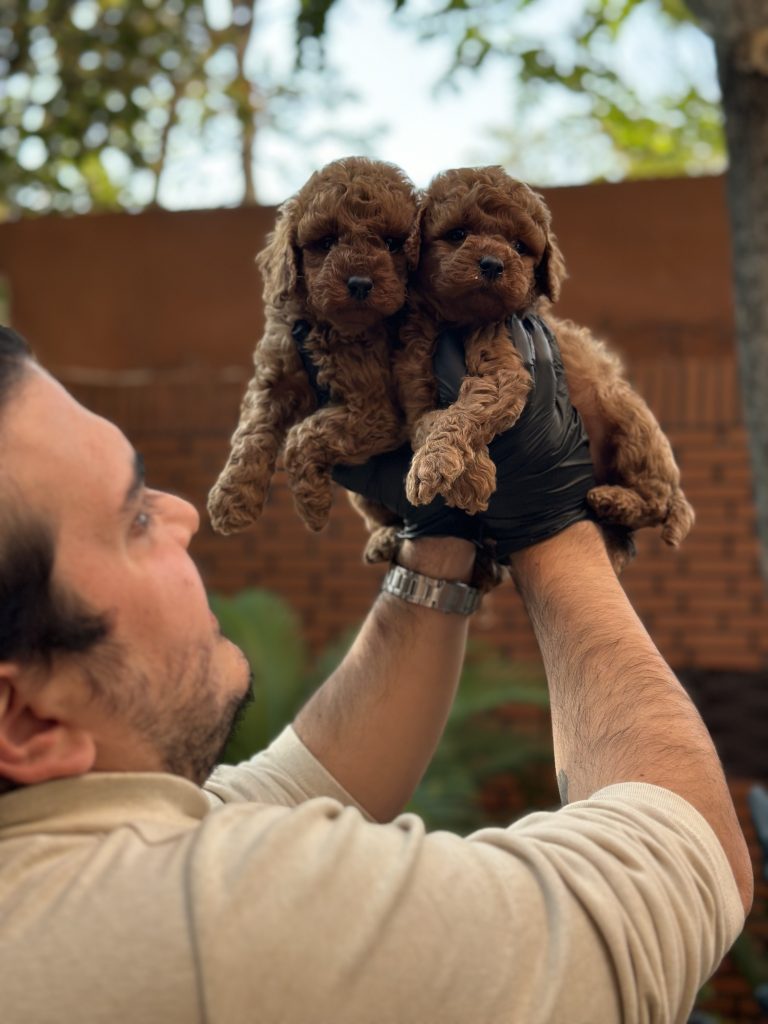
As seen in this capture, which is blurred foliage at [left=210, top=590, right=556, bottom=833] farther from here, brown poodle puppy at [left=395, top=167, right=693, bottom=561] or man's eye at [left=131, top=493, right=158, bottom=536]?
man's eye at [left=131, top=493, right=158, bottom=536]

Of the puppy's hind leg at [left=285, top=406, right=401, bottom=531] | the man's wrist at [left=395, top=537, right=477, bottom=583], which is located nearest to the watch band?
the man's wrist at [left=395, top=537, right=477, bottom=583]

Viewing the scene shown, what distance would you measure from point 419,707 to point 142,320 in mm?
6631

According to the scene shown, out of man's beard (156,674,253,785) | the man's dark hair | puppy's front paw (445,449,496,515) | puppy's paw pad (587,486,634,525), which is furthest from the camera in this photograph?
puppy's paw pad (587,486,634,525)

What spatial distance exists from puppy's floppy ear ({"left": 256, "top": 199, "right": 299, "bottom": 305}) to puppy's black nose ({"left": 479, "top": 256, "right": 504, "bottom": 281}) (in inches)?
10.9

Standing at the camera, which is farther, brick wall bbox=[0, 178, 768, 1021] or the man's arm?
brick wall bbox=[0, 178, 768, 1021]

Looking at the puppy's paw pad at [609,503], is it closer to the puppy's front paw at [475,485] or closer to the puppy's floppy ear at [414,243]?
the puppy's front paw at [475,485]

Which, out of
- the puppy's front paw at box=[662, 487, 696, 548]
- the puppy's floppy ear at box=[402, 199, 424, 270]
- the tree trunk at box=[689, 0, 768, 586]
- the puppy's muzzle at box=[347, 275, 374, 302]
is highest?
the tree trunk at box=[689, 0, 768, 586]

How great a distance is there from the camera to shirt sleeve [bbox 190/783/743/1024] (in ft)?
4.27

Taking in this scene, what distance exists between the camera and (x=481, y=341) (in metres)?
1.75

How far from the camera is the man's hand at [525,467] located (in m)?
1.76

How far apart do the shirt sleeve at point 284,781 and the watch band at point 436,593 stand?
0.31m

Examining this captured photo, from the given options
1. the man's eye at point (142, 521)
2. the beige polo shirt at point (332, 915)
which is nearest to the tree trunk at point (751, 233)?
the beige polo shirt at point (332, 915)

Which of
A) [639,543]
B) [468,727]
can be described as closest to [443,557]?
[468,727]

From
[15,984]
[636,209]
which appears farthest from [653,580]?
[15,984]
